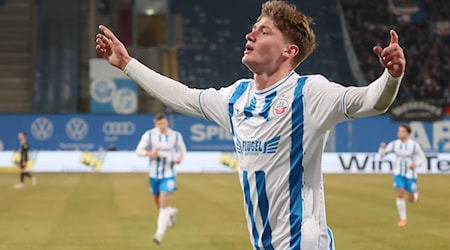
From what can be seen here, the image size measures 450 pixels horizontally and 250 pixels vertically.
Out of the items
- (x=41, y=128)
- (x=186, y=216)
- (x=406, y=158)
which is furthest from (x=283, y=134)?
(x=41, y=128)

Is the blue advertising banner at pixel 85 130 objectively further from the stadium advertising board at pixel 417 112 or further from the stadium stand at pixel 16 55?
the stadium advertising board at pixel 417 112

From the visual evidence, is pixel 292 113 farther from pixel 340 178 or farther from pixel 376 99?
pixel 340 178

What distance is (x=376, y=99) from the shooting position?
4.33 meters

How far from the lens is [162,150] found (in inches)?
652

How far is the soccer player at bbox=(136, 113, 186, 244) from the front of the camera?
16141mm

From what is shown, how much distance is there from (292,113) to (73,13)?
4409 centimetres

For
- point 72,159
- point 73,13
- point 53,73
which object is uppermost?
point 73,13

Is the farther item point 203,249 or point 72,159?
point 72,159

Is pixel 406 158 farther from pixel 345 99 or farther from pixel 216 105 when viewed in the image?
pixel 345 99

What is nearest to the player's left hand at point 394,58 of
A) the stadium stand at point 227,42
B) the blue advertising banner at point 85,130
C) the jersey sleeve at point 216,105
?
the jersey sleeve at point 216,105

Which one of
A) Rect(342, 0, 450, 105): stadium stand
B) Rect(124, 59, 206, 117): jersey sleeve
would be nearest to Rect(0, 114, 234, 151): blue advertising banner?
Rect(342, 0, 450, 105): stadium stand

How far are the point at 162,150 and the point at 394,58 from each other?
12.6 m

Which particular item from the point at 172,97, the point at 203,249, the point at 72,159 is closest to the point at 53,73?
the point at 72,159

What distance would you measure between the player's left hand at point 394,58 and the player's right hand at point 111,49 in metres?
1.83
